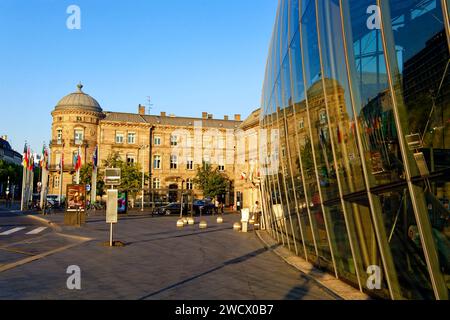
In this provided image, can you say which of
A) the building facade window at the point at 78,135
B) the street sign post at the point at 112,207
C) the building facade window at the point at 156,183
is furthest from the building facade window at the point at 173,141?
the street sign post at the point at 112,207

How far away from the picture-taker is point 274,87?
18.2 meters

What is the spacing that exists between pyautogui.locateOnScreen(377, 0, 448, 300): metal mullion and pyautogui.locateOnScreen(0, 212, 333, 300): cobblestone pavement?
3398mm

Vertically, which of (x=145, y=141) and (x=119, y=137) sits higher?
(x=119, y=137)

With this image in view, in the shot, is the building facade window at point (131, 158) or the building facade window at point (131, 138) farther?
the building facade window at point (131, 138)

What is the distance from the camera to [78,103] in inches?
2950

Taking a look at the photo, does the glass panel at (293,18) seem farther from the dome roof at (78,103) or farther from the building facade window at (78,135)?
the dome roof at (78,103)

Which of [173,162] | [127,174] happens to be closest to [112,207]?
[127,174]

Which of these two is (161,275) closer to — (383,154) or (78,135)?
(383,154)

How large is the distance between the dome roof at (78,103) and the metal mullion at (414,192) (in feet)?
240

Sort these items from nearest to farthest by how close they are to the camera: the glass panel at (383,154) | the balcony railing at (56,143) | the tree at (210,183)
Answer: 1. the glass panel at (383,154)
2. the tree at (210,183)
3. the balcony railing at (56,143)

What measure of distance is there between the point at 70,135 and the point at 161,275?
220ft

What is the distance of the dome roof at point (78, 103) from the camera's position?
74.6 metres

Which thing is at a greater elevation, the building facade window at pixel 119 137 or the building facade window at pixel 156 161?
the building facade window at pixel 119 137
